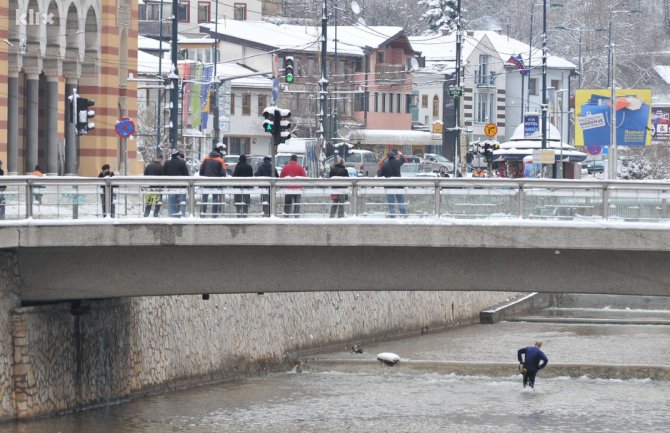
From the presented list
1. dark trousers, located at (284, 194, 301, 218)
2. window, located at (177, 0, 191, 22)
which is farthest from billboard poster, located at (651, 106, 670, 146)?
dark trousers, located at (284, 194, 301, 218)

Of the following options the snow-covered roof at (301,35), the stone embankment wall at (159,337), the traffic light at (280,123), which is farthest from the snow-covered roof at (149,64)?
the traffic light at (280,123)

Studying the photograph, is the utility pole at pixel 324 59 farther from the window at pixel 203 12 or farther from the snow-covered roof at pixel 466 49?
the window at pixel 203 12

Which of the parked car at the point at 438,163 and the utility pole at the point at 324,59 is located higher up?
the utility pole at the point at 324,59

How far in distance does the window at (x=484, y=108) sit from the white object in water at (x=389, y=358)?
7346 centimetres

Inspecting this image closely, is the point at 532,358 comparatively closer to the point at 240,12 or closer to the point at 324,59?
the point at 324,59

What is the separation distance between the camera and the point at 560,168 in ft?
194

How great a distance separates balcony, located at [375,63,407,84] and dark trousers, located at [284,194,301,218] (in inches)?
2991

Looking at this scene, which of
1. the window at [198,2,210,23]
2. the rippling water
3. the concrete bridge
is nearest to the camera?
the concrete bridge

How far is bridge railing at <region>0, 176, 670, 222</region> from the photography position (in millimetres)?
26281

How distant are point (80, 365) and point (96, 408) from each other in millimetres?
1105

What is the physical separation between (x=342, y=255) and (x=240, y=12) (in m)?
95.8

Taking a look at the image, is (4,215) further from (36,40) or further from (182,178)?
(36,40)

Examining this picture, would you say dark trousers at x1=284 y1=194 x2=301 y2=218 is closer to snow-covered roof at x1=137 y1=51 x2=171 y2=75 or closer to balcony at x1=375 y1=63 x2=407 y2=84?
snow-covered roof at x1=137 y1=51 x2=171 y2=75

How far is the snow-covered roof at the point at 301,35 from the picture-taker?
9500 cm
